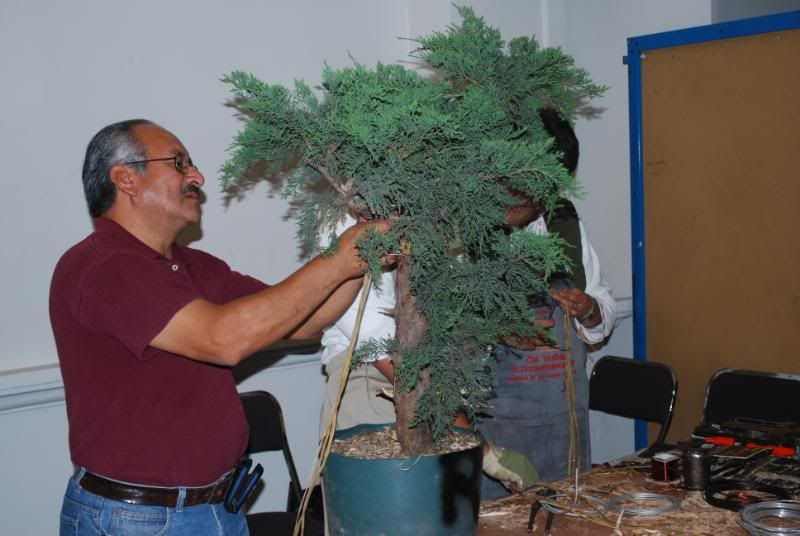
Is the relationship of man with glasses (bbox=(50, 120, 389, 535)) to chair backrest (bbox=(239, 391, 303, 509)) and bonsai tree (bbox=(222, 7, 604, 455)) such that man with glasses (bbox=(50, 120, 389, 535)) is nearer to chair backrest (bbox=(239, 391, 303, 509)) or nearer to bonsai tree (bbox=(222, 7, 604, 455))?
bonsai tree (bbox=(222, 7, 604, 455))

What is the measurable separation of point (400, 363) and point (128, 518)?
2.49 feet

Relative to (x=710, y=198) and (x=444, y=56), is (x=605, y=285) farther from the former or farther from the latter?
(x=444, y=56)

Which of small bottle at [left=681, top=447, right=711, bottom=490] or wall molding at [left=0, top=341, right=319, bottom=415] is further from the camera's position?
wall molding at [left=0, top=341, right=319, bottom=415]

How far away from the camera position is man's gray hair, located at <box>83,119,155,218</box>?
1.97m

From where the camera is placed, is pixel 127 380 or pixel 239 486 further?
pixel 239 486

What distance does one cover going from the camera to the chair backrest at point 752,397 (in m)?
2.86

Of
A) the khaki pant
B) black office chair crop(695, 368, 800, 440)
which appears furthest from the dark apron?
the khaki pant

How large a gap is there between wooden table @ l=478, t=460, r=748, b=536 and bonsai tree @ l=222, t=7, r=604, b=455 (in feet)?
1.29

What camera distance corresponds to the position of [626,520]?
1.90 meters

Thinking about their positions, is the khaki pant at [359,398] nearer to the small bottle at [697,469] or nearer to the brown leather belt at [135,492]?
the brown leather belt at [135,492]

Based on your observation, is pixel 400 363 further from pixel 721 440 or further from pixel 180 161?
pixel 721 440

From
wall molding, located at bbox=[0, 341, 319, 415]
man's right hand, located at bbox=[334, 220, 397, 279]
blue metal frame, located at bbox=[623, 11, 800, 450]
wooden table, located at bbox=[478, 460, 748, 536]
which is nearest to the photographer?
man's right hand, located at bbox=[334, 220, 397, 279]

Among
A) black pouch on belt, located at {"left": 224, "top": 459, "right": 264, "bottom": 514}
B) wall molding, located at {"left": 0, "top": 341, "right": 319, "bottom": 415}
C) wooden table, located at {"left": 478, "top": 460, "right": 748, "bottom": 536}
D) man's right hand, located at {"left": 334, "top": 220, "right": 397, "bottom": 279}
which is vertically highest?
man's right hand, located at {"left": 334, "top": 220, "right": 397, "bottom": 279}

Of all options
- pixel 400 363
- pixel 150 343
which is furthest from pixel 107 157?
pixel 400 363
